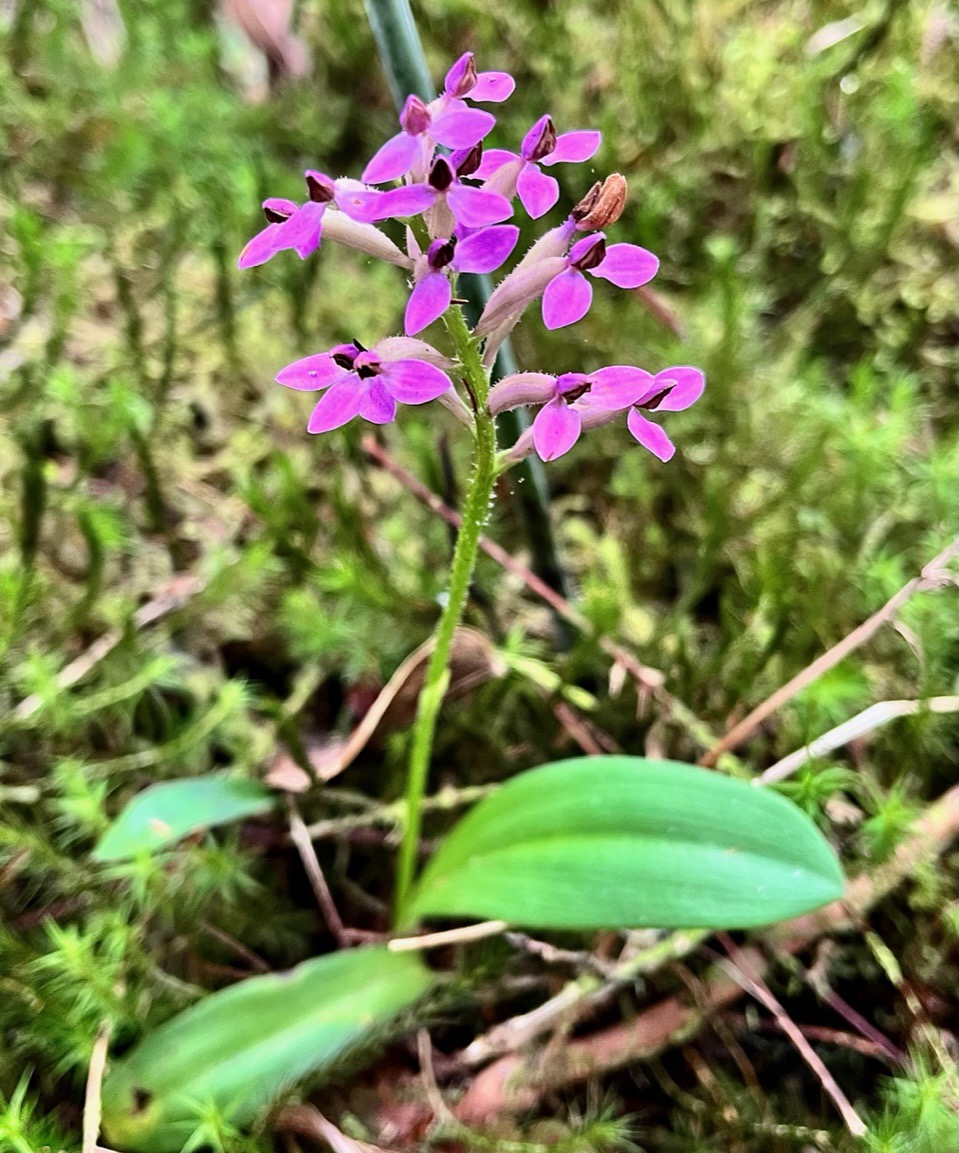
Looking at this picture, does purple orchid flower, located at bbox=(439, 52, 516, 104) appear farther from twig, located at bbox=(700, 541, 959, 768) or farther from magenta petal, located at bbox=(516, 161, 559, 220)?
twig, located at bbox=(700, 541, 959, 768)

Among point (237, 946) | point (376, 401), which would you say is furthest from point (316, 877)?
point (376, 401)

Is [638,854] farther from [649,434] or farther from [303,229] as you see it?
[303,229]

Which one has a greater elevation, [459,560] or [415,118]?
[415,118]

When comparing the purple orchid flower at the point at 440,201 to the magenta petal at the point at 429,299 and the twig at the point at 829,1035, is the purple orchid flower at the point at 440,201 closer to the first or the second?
the magenta petal at the point at 429,299

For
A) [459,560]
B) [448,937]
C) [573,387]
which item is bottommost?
[448,937]

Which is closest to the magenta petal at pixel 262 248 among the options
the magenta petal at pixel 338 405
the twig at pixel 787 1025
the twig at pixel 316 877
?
the magenta petal at pixel 338 405

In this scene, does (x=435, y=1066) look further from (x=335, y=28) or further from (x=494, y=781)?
(x=335, y=28)
